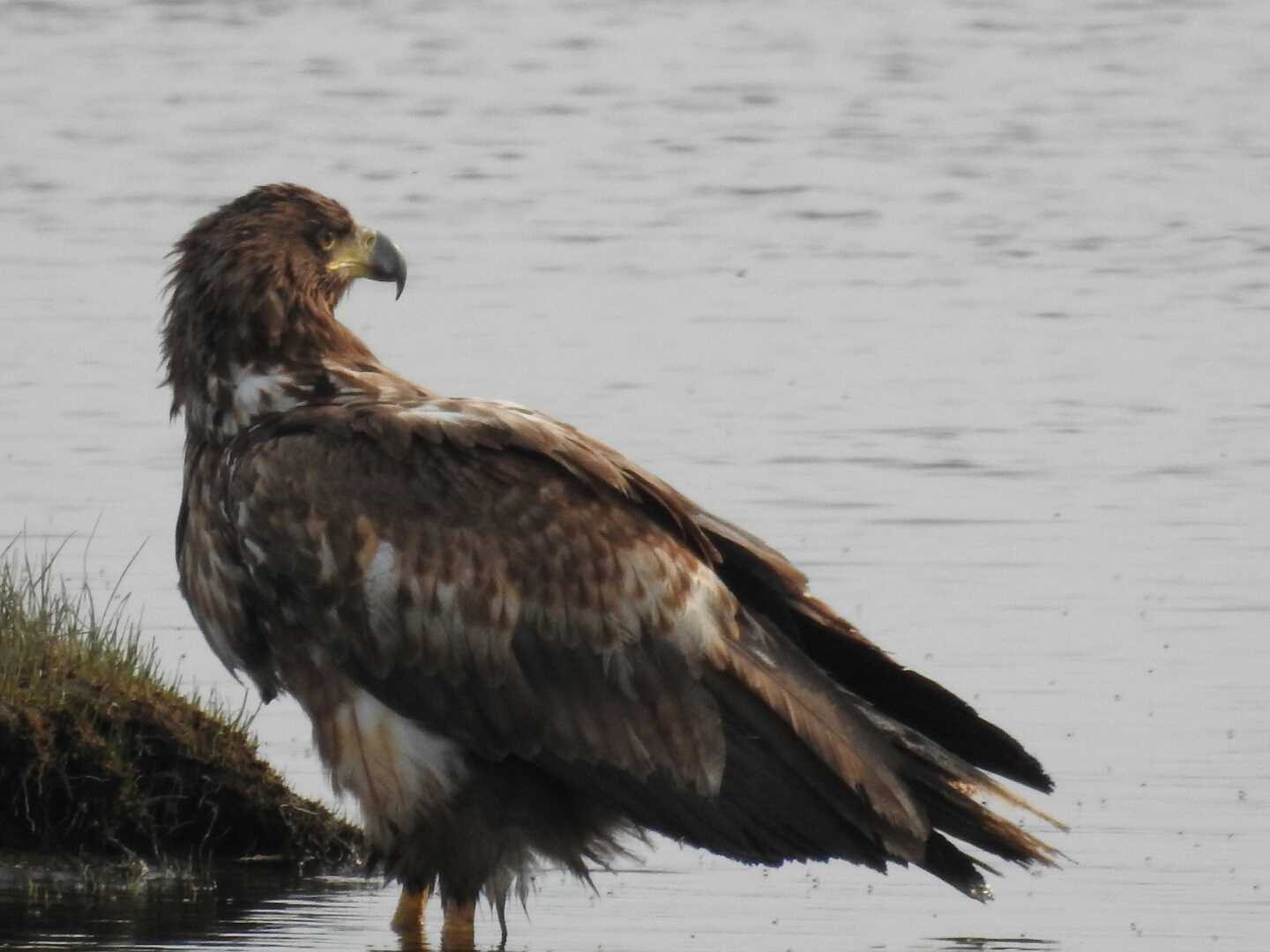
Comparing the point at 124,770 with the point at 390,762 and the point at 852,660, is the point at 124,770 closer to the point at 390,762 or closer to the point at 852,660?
the point at 390,762

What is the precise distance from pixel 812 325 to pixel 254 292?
28.1 ft

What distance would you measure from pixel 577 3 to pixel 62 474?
1917 centimetres

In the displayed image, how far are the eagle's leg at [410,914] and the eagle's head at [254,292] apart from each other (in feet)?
4.90

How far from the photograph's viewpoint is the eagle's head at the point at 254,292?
9.19 metres

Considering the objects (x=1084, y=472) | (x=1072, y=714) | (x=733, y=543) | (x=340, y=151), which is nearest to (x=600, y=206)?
(x=340, y=151)

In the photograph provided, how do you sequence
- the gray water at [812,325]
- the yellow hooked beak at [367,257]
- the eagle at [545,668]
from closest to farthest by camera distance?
the eagle at [545,668] → the yellow hooked beak at [367,257] → the gray water at [812,325]

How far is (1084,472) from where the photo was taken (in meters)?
14.5

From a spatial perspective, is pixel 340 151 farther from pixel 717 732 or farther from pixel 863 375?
pixel 717 732

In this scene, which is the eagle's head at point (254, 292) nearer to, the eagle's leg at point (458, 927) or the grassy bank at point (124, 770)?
the grassy bank at point (124, 770)

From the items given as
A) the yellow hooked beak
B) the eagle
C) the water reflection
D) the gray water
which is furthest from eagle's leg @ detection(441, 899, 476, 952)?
the yellow hooked beak

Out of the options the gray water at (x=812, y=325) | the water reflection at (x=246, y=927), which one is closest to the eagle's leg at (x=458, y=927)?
the water reflection at (x=246, y=927)

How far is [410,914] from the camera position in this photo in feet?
29.6

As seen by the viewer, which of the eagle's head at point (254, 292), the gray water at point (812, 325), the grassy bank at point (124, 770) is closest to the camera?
the eagle's head at point (254, 292)

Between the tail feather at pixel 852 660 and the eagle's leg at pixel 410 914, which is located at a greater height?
the tail feather at pixel 852 660
